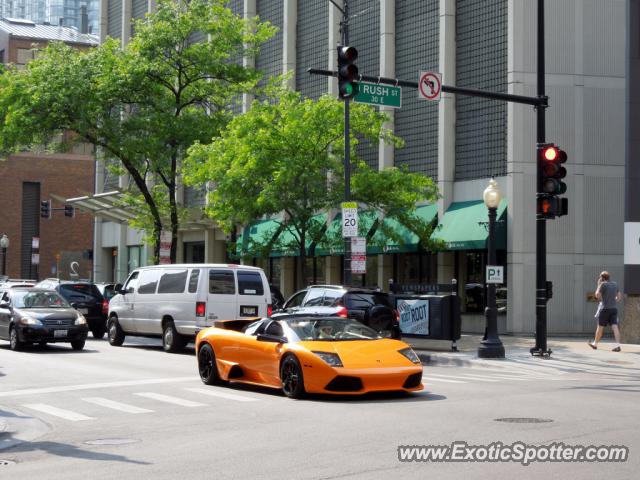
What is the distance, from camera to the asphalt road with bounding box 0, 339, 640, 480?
9.48 meters

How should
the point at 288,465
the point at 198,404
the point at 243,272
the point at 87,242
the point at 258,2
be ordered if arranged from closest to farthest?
the point at 288,465 < the point at 198,404 < the point at 243,272 < the point at 258,2 < the point at 87,242

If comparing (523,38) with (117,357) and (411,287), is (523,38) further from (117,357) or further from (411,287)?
(117,357)

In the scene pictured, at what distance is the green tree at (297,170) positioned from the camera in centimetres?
3070

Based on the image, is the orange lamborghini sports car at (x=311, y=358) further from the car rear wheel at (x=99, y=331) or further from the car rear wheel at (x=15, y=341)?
the car rear wheel at (x=99, y=331)

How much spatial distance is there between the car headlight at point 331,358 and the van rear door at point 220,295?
35.9 feet

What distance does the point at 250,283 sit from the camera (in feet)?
86.1

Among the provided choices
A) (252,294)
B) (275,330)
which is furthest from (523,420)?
(252,294)

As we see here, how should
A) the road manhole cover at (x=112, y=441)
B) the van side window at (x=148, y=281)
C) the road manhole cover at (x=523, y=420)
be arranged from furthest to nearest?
the van side window at (x=148, y=281) < the road manhole cover at (x=523, y=420) < the road manhole cover at (x=112, y=441)

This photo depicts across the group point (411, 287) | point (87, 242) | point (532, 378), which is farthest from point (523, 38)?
point (87, 242)

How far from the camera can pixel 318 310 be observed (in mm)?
22484

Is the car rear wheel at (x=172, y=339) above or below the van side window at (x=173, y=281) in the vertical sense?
below

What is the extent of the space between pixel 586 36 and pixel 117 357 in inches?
713

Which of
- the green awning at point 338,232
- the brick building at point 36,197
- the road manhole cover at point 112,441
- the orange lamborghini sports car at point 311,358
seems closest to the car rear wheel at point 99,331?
the green awning at point 338,232

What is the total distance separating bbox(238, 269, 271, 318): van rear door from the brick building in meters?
55.0
